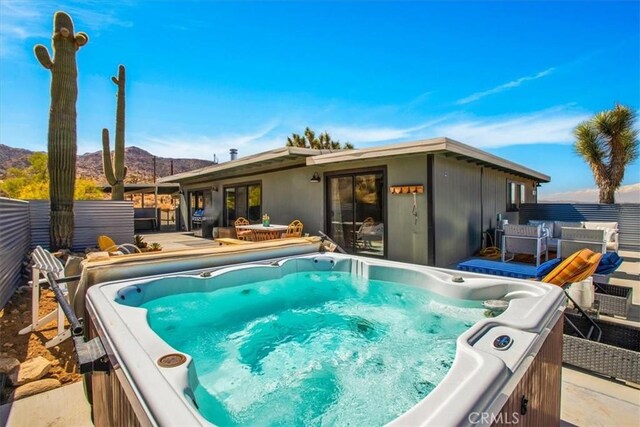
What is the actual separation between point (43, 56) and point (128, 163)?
43.4 meters

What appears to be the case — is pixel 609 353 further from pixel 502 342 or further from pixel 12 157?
pixel 12 157

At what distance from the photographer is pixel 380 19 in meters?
6.98

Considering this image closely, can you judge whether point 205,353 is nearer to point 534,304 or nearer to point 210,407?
point 210,407

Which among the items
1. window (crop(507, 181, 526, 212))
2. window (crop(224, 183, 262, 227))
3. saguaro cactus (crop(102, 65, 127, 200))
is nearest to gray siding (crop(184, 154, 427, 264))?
window (crop(224, 183, 262, 227))

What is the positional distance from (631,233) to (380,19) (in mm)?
10537

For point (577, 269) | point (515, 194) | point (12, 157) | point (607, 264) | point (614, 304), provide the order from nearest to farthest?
point (577, 269) → point (614, 304) → point (607, 264) → point (515, 194) → point (12, 157)

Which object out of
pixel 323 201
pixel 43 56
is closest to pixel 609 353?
pixel 323 201

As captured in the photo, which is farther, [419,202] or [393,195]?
[393,195]

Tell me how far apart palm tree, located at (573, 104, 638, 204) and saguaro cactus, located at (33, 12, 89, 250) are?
1639cm

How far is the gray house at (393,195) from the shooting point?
6.57 metres

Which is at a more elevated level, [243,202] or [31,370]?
[243,202]

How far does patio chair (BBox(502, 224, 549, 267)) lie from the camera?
6.72m

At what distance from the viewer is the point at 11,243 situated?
4809 millimetres

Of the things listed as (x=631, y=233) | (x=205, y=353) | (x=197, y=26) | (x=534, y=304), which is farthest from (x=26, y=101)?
(x=631, y=233)
